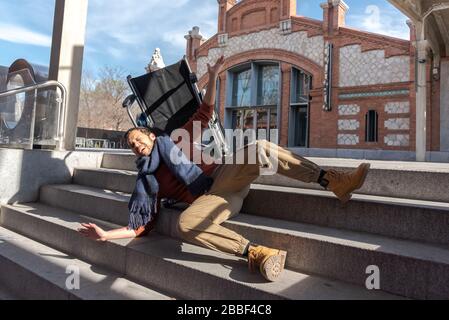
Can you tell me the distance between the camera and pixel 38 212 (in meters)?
3.57

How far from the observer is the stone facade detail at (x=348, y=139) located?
40.5 feet

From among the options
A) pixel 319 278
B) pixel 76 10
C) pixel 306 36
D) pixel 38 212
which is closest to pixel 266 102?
pixel 306 36

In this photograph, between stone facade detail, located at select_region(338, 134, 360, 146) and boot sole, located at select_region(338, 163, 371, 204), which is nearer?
boot sole, located at select_region(338, 163, 371, 204)

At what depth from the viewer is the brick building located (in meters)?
11.5

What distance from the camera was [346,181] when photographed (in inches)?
87.7

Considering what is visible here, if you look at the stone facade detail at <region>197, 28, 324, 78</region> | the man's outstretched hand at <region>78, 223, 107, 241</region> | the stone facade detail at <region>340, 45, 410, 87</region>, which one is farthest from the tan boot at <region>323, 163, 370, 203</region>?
the stone facade detail at <region>197, 28, 324, 78</region>

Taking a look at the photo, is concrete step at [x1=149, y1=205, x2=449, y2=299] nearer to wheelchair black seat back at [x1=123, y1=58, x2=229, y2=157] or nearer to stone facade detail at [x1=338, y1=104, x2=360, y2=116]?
wheelchair black seat back at [x1=123, y1=58, x2=229, y2=157]

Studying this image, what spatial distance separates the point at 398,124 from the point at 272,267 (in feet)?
Answer: 37.1

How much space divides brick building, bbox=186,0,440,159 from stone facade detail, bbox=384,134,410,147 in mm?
31

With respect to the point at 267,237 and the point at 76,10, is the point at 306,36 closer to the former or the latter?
the point at 76,10

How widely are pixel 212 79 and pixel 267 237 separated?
1.33m

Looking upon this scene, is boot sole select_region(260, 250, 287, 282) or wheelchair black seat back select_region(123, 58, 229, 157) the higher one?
wheelchair black seat back select_region(123, 58, 229, 157)

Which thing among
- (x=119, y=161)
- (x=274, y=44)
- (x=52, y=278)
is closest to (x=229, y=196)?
(x=52, y=278)
